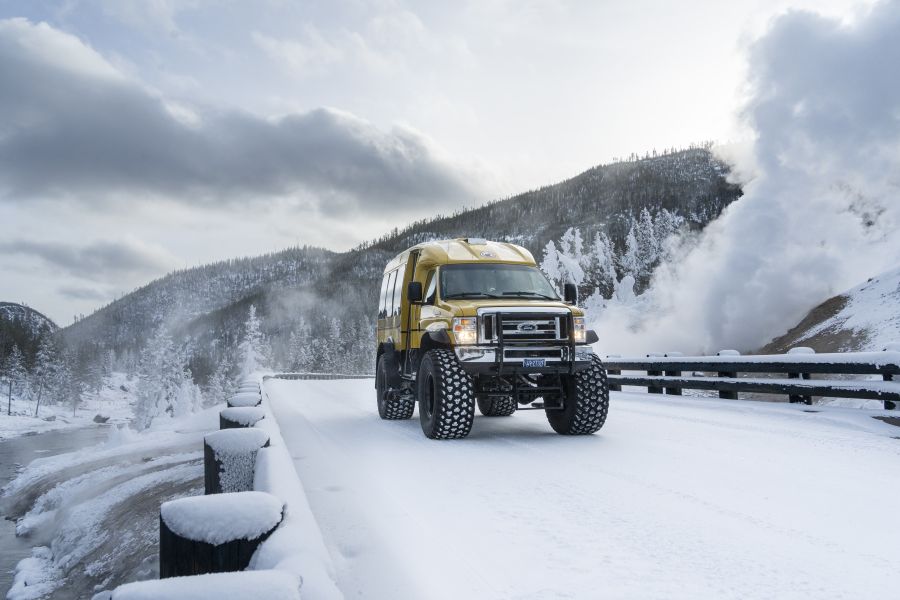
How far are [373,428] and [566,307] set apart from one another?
3476 millimetres

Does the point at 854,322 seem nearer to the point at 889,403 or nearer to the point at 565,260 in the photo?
the point at 889,403

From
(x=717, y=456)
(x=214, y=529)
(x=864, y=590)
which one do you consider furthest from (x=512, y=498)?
(x=214, y=529)

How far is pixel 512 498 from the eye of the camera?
514 cm

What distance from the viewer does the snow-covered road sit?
3406mm

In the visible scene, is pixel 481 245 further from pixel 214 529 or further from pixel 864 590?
pixel 214 529

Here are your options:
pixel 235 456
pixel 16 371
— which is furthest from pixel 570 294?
pixel 16 371

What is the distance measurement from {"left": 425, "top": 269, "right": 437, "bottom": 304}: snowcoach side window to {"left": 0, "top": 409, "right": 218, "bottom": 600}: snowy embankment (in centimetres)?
375

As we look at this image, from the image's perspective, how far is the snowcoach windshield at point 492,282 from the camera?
9.09 m

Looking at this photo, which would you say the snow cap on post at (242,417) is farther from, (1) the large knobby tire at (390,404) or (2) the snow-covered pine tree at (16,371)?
(2) the snow-covered pine tree at (16,371)

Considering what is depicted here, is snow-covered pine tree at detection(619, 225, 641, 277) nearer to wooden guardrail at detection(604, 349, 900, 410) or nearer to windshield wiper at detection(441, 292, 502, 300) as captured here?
wooden guardrail at detection(604, 349, 900, 410)

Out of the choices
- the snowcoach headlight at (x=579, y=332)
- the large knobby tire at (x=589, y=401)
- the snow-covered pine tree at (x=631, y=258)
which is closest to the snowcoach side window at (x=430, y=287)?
the snowcoach headlight at (x=579, y=332)

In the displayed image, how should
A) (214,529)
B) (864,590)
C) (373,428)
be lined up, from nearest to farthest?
(214,529) → (864,590) → (373,428)

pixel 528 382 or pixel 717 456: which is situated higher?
pixel 528 382

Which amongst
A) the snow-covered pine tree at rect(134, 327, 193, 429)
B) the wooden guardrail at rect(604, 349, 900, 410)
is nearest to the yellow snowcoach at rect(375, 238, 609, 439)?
the wooden guardrail at rect(604, 349, 900, 410)
